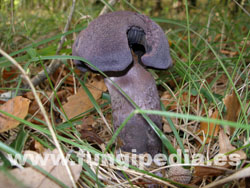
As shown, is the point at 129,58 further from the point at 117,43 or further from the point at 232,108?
the point at 232,108

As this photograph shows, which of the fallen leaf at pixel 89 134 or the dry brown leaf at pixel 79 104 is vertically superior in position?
the dry brown leaf at pixel 79 104

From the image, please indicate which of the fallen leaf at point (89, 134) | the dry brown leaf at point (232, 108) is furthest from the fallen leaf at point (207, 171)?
the fallen leaf at point (89, 134)

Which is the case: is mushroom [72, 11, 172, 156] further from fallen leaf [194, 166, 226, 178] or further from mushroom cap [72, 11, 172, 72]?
fallen leaf [194, 166, 226, 178]

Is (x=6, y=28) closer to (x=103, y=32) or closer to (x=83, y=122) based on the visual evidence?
(x=83, y=122)

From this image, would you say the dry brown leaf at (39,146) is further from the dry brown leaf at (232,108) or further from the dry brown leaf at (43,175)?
the dry brown leaf at (232,108)

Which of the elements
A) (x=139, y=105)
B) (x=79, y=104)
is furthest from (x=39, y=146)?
(x=139, y=105)

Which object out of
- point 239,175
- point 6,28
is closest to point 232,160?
point 239,175

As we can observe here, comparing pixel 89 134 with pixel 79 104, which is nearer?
pixel 89 134

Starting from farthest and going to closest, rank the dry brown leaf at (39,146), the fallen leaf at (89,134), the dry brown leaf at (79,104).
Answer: the dry brown leaf at (79,104) < the fallen leaf at (89,134) < the dry brown leaf at (39,146)
